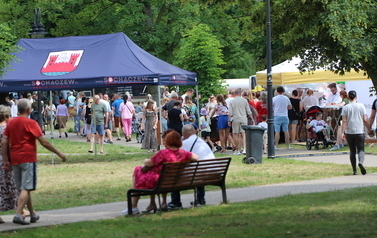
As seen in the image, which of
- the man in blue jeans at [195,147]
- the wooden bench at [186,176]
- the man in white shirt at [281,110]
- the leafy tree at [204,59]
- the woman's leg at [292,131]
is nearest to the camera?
the wooden bench at [186,176]

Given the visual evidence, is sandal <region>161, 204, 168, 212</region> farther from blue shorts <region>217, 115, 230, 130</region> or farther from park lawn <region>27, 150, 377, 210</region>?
blue shorts <region>217, 115, 230, 130</region>

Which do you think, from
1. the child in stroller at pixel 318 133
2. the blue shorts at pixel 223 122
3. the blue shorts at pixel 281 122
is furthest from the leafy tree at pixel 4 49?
the child in stroller at pixel 318 133

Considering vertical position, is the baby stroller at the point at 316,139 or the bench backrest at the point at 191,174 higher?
the bench backrest at the point at 191,174

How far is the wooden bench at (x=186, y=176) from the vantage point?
11284 mm

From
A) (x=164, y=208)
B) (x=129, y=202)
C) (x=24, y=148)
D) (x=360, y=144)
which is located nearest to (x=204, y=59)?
(x=360, y=144)

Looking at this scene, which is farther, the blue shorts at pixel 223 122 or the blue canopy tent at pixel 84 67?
the blue shorts at pixel 223 122

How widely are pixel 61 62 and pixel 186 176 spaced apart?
10.9 m

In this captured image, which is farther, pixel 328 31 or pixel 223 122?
pixel 223 122

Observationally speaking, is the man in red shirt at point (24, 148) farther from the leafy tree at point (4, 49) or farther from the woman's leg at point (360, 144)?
the leafy tree at point (4, 49)

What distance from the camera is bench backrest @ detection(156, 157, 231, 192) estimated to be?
445 inches

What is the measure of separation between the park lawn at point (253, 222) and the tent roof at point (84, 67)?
9.38m

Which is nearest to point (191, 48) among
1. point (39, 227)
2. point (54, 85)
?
point (54, 85)

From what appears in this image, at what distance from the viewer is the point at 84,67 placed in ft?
70.8

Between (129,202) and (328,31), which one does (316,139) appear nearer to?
(328,31)
